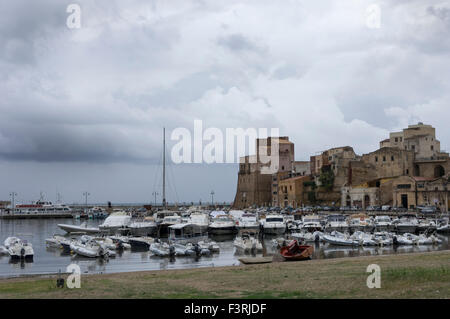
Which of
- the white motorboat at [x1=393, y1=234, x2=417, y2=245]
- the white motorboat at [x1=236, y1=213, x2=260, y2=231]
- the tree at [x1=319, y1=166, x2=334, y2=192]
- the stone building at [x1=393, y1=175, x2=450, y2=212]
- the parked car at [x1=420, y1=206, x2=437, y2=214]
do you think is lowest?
the white motorboat at [x1=393, y1=234, x2=417, y2=245]

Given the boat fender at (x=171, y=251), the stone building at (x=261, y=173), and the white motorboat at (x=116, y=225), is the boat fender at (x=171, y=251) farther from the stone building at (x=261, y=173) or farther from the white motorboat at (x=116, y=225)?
the stone building at (x=261, y=173)

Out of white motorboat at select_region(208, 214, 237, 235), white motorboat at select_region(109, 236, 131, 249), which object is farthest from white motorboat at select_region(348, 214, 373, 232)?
white motorboat at select_region(109, 236, 131, 249)

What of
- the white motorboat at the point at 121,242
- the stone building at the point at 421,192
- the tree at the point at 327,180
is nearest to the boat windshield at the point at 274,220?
the white motorboat at the point at 121,242

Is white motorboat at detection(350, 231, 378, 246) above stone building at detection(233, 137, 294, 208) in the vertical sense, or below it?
below

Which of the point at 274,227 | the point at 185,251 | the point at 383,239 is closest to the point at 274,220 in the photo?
the point at 274,227

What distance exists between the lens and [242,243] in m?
41.6

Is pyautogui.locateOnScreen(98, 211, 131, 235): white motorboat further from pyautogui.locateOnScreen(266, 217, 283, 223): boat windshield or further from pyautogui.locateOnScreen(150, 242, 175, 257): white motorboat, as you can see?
pyautogui.locateOnScreen(150, 242, 175, 257): white motorboat

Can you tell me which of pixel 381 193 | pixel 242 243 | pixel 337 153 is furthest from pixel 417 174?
pixel 242 243

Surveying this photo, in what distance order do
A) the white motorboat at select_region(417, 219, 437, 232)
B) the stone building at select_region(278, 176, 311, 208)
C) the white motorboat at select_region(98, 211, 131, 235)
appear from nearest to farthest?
the white motorboat at select_region(417, 219, 437, 232), the white motorboat at select_region(98, 211, 131, 235), the stone building at select_region(278, 176, 311, 208)

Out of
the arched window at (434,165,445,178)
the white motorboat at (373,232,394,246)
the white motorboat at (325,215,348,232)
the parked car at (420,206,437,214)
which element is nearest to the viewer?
Answer: the white motorboat at (373,232,394,246)

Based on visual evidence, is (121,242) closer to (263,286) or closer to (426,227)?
(263,286)

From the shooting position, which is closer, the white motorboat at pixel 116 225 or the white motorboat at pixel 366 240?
the white motorboat at pixel 366 240
